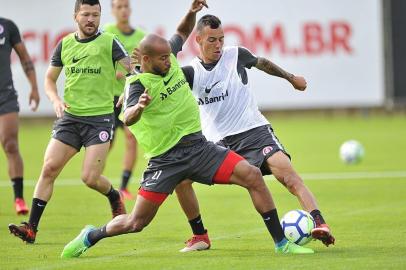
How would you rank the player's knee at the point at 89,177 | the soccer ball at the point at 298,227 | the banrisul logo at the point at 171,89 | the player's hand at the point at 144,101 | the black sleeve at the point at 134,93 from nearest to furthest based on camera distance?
the player's hand at the point at 144,101 → the black sleeve at the point at 134,93 → the banrisul logo at the point at 171,89 → the soccer ball at the point at 298,227 → the player's knee at the point at 89,177

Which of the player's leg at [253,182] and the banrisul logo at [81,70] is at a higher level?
the banrisul logo at [81,70]

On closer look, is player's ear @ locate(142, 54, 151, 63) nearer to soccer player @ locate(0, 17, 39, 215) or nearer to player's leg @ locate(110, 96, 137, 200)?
soccer player @ locate(0, 17, 39, 215)

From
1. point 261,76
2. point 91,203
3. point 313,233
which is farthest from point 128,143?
point 261,76

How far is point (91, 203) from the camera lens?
15.0 metres

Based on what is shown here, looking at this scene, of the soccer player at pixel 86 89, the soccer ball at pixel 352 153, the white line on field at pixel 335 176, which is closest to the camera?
the soccer player at pixel 86 89

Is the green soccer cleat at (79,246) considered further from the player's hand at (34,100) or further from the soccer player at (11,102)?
the soccer player at (11,102)

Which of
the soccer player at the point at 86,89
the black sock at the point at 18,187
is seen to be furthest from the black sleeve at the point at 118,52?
the black sock at the point at 18,187

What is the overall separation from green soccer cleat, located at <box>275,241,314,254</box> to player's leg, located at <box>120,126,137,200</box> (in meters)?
5.91

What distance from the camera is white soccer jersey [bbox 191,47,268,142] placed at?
10.6 metres

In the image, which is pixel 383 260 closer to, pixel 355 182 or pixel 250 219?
pixel 250 219

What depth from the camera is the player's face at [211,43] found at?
34.3ft

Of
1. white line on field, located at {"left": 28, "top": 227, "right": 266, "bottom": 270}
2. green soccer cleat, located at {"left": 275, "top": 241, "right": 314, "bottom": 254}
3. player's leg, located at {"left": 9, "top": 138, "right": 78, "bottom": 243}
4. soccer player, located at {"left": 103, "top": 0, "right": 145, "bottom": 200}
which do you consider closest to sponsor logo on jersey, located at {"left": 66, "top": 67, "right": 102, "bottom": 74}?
player's leg, located at {"left": 9, "top": 138, "right": 78, "bottom": 243}

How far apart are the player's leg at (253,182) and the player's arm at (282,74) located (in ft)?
4.27

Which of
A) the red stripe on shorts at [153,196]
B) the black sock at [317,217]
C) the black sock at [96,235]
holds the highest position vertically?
the red stripe on shorts at [153,196]
